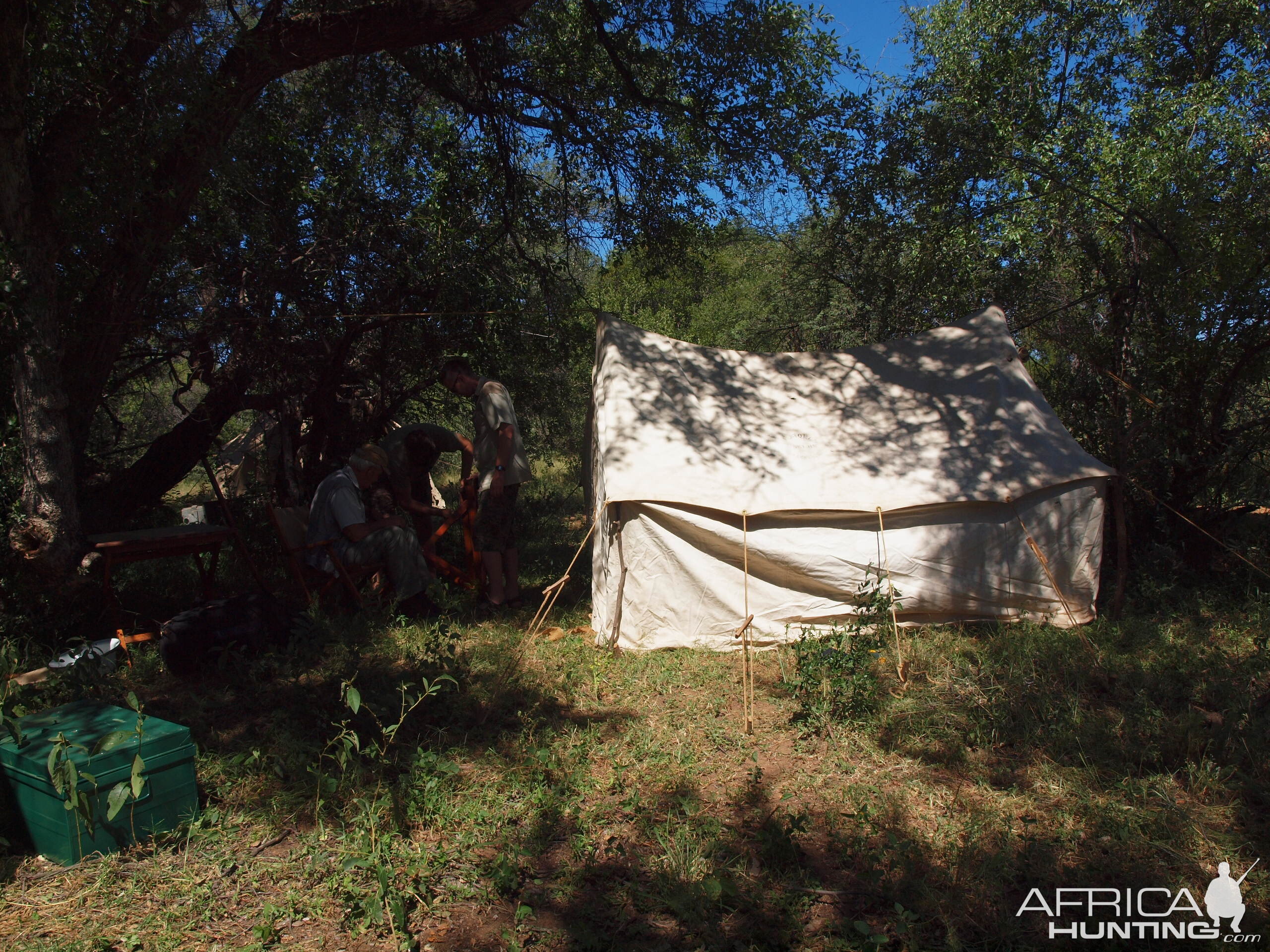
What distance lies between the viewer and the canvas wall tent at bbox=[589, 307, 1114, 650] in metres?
4.50

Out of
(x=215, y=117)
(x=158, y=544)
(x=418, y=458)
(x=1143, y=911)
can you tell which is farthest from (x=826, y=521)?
(x=215, y=117)

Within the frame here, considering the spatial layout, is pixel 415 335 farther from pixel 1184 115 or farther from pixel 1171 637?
pixel 1184 115

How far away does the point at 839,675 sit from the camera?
3635mm

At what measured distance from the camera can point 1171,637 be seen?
4.39 meters

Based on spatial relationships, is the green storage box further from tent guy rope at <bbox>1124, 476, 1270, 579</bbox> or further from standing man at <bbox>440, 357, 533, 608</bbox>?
tent guy rope at <bbox>1124, 476, 1270, 579</bbox>

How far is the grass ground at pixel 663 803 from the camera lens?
2326 mm

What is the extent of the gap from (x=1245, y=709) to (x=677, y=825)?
96.6 inches

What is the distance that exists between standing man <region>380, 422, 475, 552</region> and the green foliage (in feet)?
9.61

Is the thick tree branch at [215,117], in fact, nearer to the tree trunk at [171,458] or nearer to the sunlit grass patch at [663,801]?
the tree trunk at [171,458]

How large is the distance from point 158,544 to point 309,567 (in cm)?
87

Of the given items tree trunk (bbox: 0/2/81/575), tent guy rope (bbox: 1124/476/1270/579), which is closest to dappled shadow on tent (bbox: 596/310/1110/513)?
tent guy rope (bbox: 1124/476/1270/579)

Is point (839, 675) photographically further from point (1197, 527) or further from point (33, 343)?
point (33, 343)

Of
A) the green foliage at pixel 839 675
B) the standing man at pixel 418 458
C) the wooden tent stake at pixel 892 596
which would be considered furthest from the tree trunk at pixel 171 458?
the wooden tent stake at pixel 892 596

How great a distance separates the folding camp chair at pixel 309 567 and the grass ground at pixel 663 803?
535 mm
